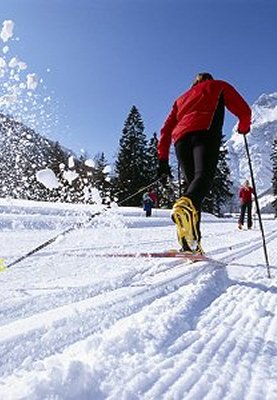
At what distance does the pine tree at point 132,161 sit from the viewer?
44.7m

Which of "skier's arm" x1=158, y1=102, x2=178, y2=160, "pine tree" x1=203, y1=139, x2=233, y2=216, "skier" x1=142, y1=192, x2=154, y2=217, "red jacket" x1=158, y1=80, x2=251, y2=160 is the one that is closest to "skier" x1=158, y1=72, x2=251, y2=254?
"red jacket" x1=158, y1=80, x2=251, y2=160

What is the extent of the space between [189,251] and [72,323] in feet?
6.21

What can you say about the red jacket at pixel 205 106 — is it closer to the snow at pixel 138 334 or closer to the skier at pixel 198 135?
the skier at pixel 198 135

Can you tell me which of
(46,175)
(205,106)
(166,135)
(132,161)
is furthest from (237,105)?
→ (132,161)

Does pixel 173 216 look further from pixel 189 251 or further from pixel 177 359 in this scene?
pixel 177 359

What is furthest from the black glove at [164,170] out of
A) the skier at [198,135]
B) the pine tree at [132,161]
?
the pine tree at [132,161]

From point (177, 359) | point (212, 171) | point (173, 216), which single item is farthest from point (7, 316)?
point (212, 171)

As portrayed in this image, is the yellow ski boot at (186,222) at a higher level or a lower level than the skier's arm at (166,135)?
lower

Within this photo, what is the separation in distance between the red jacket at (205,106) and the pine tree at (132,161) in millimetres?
38833

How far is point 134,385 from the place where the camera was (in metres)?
1.28

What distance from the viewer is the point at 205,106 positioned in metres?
3.77

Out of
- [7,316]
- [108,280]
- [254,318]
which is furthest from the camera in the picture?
[108,280]

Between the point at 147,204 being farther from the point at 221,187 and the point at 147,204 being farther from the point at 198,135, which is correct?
the point at 221,187

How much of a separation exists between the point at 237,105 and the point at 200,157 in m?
0.60
